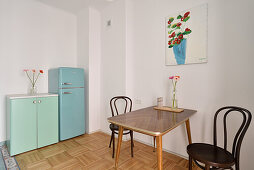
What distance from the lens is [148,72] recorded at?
2.51 meters

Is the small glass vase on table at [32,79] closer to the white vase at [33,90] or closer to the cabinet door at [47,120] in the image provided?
the white vase at [33,90]

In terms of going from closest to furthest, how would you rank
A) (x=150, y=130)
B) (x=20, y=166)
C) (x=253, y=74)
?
1. (x=150, y=130)
2. (x=253, y=74)
3. (x=20, y=166)

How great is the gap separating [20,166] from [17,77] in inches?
65.0

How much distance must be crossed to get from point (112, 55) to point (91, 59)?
1.83 ft

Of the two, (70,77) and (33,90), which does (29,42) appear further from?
(70,77)

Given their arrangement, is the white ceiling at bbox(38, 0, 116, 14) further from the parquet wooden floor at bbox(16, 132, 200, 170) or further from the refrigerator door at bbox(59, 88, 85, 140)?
the parquet wooden floor at bbox(16, 132, 200, 170)

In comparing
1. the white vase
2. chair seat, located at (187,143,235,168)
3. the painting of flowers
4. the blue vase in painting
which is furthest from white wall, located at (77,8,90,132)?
chair seat, located at (187,143,235,168)

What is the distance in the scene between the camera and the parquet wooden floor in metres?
1.87

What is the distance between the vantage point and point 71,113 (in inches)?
110

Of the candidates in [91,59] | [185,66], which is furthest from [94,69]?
[185,66]

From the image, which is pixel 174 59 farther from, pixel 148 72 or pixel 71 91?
pixel 71 91

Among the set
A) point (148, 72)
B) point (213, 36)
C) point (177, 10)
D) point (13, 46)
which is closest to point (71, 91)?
point (13, 46)

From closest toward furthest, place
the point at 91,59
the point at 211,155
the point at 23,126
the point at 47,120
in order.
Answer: the point at 211,155, the point at 23,126, the point at 47,120, the point at 91,59

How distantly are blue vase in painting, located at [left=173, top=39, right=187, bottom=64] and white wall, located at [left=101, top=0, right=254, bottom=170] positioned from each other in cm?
12
